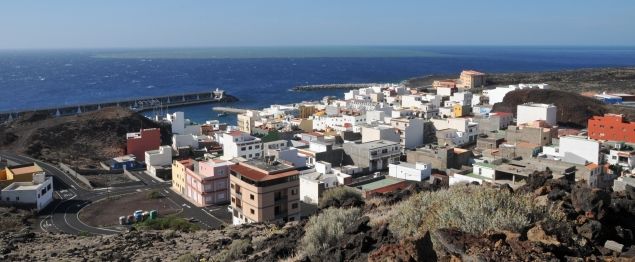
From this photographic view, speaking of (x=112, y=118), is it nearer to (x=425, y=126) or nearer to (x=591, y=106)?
(x=425, y=126)

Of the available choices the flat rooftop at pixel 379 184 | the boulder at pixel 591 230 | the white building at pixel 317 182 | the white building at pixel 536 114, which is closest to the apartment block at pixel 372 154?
the white building at pixel 317 182

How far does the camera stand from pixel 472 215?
7.89m

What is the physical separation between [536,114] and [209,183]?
1066 inches

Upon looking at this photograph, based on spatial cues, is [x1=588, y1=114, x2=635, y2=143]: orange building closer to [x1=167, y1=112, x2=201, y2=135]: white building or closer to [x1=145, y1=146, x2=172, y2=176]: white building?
[x1=145, y1=146, x2=172, y2=176]: white building

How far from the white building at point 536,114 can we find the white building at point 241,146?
20.6 metres

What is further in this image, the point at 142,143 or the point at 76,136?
the point at 76,136

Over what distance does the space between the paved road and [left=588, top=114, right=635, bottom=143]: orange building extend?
79.7 feet

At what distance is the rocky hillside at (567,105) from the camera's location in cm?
4872

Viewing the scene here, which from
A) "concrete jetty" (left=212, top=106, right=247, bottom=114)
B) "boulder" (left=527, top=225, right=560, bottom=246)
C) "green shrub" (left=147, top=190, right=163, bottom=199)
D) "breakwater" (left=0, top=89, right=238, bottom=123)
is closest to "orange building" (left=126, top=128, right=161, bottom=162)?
"green shrub" (left=147, top=190, right=163, bottom=199)

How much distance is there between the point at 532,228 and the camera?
7.54 meters

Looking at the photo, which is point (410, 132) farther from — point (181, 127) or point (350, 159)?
point (181, 127)

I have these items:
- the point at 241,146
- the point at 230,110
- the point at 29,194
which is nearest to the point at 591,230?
the point at 29,194

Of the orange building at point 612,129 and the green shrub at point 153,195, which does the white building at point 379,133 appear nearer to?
the orange building at point 612,129

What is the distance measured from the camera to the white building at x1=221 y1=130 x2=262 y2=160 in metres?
35.8
